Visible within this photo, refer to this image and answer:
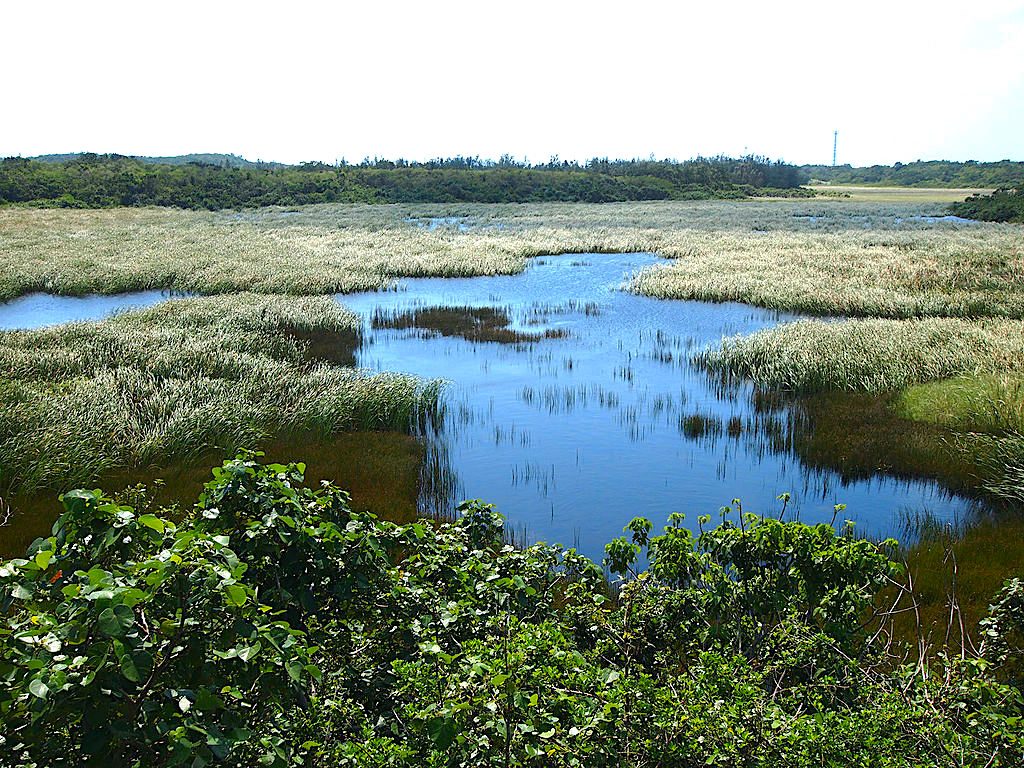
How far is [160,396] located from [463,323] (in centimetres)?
1153

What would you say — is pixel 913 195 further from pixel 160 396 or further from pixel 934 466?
pixel 160 396

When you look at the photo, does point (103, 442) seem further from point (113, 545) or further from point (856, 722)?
point (856, 722)

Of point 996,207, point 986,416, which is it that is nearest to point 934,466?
point 986,416

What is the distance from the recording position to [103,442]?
10648 mm

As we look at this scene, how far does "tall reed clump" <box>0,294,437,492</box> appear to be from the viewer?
1040 centimetres

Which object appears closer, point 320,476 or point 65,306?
point 320,476

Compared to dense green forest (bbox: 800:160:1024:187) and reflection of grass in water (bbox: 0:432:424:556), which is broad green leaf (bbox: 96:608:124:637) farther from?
dense green forest (bbox: 800:160:1024:187)

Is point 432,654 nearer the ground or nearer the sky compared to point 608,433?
nearer the sky

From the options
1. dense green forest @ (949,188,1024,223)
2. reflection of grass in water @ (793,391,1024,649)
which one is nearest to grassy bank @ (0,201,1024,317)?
dense green forest @ (949,188,1024,223)

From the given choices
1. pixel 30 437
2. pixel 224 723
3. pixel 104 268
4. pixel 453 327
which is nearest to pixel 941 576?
pixel 224 723

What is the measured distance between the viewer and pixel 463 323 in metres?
23.1

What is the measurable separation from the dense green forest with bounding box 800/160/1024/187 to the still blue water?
116 m

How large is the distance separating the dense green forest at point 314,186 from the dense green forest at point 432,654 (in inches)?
3248

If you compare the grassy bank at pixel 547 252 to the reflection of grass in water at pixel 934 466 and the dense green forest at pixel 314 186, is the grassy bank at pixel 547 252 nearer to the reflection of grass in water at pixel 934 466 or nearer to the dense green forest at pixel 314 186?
the reflection of grass in water at pixel 934 466
